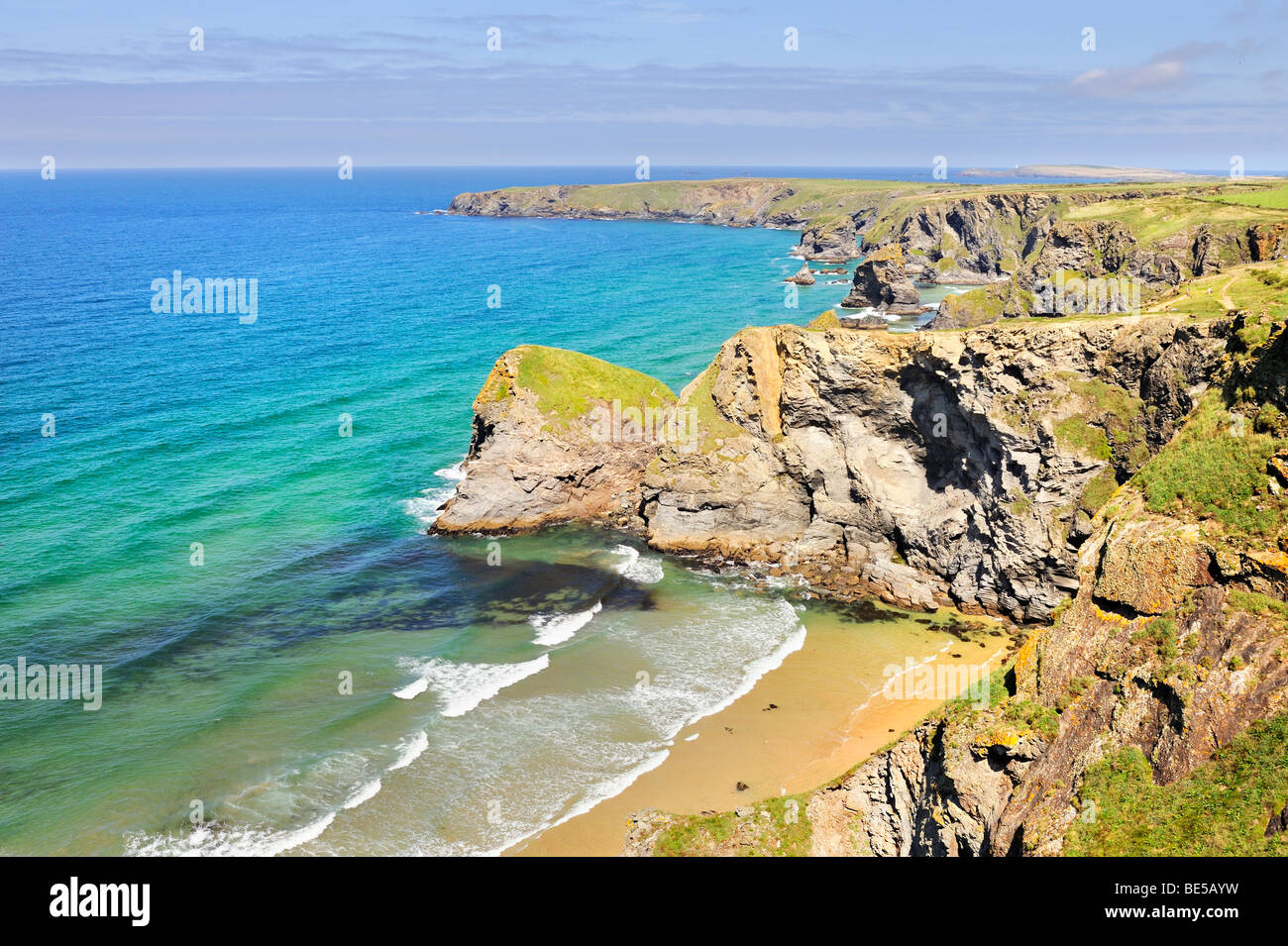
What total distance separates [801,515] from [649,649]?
13.7 metres

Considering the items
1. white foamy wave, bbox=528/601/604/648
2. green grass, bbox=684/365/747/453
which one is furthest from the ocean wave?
green grass, bbox=684/365/747/453

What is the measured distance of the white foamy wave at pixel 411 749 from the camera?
31759 mm

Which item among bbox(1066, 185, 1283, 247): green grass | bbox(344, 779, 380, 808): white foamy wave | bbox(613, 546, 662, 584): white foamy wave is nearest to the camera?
bbox(344, 779, 380, 808): white foamy wave

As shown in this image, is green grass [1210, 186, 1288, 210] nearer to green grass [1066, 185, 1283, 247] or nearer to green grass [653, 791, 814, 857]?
green grass [1066, 185, 1283, 247]

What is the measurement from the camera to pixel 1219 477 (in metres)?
17.9

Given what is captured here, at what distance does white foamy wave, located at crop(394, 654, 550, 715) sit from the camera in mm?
35781

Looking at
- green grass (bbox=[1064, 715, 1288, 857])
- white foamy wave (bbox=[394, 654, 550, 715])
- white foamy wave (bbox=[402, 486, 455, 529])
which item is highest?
green grass (bbox=[1064, 715, 1288, 857])

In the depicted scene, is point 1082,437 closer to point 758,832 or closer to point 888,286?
point 758,832

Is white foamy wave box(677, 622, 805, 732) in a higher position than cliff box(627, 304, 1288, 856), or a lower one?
lower

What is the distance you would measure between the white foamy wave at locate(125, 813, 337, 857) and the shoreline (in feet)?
24.3

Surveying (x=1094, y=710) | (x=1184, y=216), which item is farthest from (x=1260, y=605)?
(x=1184, y=216)

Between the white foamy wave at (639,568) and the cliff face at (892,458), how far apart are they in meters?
1.47

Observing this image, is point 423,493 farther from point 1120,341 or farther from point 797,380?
point 1120,341

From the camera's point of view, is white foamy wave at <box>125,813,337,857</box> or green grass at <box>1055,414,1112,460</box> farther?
green grass at <box>1055,414,1112,460</box>
